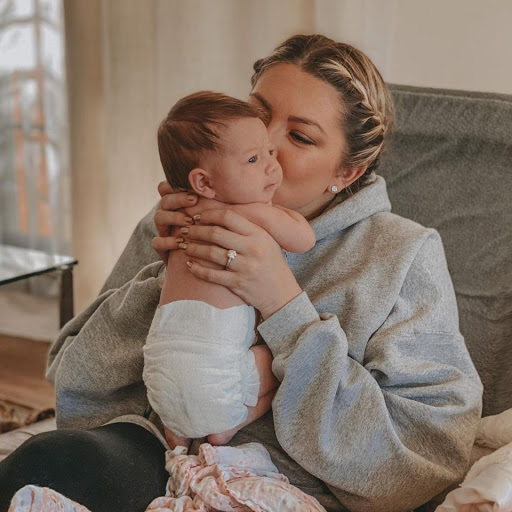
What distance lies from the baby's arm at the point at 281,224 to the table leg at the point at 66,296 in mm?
1009

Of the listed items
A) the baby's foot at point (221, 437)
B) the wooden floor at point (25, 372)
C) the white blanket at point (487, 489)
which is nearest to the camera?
the white blanket at point (487, 489)

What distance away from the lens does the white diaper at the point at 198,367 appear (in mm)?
1101

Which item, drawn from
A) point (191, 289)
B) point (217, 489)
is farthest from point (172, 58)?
point (217, 489)

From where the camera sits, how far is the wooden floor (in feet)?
8.79

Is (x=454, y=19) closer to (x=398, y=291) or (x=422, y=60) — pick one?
(x=422, y=60)

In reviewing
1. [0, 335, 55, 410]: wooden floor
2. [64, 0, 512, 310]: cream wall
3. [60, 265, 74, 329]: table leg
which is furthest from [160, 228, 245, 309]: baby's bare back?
[0, 335, 55, 410]: wooden floor

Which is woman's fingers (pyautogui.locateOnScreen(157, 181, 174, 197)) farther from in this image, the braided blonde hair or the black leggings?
the black leggings

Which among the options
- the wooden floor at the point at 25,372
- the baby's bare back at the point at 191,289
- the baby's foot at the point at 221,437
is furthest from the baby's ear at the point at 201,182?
the wooden floor at the point at 25,372

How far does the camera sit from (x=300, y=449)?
118 cm

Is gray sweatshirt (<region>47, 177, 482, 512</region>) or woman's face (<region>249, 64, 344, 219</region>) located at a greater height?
woman's face (<region>249, 64, 344, 219</region>)

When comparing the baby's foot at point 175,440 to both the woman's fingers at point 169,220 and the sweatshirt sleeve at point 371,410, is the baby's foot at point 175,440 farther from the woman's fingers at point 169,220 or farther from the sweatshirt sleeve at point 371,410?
the woman's fingers at point 169,220

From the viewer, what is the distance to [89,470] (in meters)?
1.08

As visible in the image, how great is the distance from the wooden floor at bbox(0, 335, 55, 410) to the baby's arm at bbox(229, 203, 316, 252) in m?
1.55

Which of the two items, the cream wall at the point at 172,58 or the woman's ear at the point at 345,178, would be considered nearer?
the woman's ear at the point at 345,178
